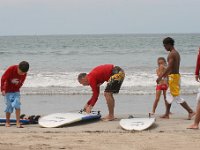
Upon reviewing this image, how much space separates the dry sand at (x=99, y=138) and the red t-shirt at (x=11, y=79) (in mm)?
729

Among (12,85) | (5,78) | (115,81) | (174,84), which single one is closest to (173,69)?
(174,84)

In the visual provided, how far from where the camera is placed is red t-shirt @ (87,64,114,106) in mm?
8531

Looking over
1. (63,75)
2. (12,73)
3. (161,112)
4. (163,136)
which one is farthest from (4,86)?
(63,75)

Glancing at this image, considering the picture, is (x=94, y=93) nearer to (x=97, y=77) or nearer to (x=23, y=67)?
(x=97, y=77)

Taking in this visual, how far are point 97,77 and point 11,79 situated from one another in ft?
5.62

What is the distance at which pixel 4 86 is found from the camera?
8.04 meters

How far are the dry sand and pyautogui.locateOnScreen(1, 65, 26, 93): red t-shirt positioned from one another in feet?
2.39

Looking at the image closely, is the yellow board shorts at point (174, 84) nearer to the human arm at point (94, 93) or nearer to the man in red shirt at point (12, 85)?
the human arm at point (94, 93)

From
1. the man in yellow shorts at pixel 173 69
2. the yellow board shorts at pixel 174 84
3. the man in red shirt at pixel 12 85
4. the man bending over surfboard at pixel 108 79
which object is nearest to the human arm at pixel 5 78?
the man in red shirt at pixel 12 85

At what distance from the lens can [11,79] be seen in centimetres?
801

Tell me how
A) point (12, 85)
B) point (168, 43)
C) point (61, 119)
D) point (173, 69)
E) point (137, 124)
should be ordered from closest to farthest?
point (137, 124)
point (12, 85)
point (61, 119)
point (168, 43)
point (173, 69)

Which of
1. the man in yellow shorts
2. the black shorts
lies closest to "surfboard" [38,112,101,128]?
the black shorts

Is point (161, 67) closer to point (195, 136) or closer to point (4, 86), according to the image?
point (195, 136)

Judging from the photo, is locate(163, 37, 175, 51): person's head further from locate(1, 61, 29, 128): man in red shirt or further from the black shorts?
locate(1, 61, 29, 128): man in red shirt
